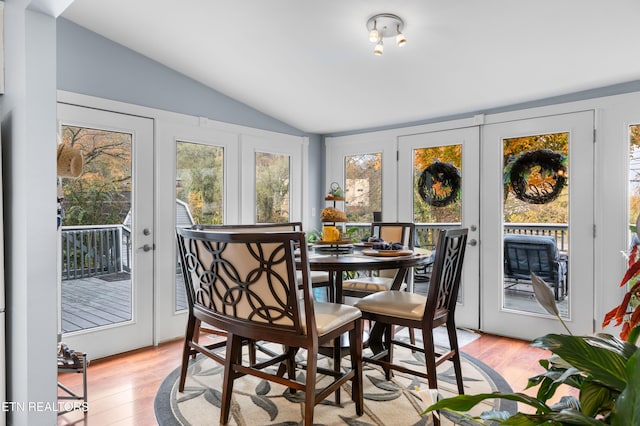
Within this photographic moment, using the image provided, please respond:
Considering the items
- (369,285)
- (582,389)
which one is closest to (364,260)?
(369,285)

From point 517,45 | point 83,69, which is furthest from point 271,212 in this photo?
point 517,45

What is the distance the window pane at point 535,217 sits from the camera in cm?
333

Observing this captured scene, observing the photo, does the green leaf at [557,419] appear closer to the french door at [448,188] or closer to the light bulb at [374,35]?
the light bulb at [374,35]

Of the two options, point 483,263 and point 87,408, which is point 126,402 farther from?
point 483,263

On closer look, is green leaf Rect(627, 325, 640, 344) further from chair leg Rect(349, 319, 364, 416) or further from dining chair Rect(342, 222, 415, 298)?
dining chair Rect(342, 222, 415, 298)

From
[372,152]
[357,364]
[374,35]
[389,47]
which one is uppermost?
[389,47]

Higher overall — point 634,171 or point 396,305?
point 634,171

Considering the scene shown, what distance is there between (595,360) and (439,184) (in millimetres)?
3457

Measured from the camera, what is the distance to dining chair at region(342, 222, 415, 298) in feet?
10.5

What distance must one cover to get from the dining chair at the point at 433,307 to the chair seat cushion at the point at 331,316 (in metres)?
0.21

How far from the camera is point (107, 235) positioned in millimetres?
3156

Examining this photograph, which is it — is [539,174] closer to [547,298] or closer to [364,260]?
[364,260]

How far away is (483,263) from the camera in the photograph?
3711mm

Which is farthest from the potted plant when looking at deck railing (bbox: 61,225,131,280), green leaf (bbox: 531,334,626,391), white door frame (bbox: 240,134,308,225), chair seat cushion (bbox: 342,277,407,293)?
white door frame (bbox: 240,134,308,225)
